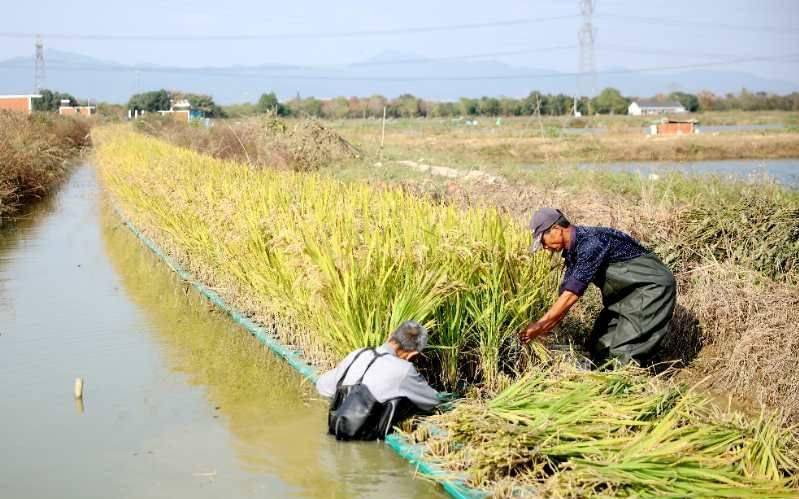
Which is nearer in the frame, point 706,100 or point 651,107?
point 706,100

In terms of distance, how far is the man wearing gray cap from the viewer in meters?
5.84

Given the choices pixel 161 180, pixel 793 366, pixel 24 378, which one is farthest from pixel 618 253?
pixel 161 180

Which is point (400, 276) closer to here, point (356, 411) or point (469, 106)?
point (356, 411)

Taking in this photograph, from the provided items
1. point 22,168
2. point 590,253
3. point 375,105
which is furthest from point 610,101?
point 590,253

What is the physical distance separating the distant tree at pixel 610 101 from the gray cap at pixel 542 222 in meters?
83.1

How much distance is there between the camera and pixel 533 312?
6340 millimetres

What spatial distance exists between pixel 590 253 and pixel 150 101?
87.4 m

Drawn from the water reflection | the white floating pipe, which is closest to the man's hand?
the water reflection

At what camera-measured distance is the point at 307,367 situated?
6.71m

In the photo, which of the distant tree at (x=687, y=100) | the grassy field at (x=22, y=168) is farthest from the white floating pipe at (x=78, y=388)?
the distant tree at (x=687, y=100)

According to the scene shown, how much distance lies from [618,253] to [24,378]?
4310 millimetres

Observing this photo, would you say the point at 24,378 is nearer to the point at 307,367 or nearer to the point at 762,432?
the point at 307,367

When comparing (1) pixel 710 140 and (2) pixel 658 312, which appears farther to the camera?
(1) pixel 710 140

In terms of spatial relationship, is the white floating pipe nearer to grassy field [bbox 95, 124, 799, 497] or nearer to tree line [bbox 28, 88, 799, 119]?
grassy field [bbox 95, 124, 799, 497]
